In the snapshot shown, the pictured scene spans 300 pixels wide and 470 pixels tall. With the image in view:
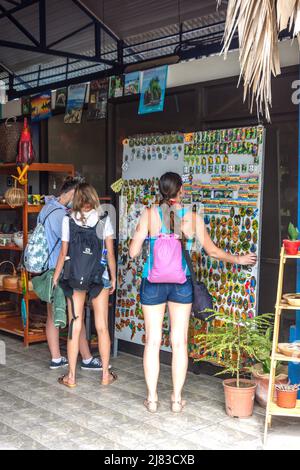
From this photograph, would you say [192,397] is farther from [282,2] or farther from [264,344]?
[282,2]

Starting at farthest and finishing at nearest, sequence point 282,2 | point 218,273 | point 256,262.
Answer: point 218,273 → point 256,262 → point 282,2

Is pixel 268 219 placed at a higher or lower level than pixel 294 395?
higher

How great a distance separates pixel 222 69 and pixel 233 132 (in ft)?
2.06

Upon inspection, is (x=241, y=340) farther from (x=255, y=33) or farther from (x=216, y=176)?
(x=255, y=33)

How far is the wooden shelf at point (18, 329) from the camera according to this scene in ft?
20.0

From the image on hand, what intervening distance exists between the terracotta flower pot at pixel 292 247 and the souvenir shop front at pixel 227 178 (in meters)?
0.71

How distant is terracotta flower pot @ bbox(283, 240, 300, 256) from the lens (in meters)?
3.76

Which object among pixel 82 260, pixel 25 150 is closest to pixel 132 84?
pixel 25 150

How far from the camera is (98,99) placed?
6250mm

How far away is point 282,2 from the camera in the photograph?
3.40 m

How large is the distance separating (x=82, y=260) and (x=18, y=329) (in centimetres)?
226

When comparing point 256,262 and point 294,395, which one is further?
point 256,262

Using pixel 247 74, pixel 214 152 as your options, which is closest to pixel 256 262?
pixel 214 152

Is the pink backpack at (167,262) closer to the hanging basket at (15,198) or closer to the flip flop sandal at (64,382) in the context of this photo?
the flip flop sandal at (64,382)
